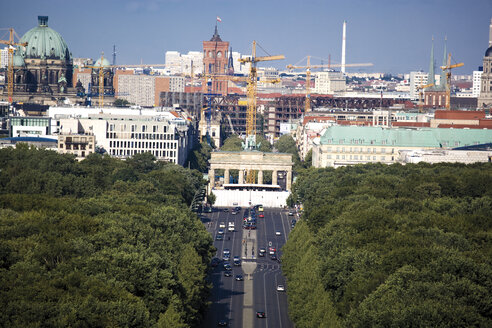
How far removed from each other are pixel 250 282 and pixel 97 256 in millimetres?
38929

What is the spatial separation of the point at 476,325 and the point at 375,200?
5678cm

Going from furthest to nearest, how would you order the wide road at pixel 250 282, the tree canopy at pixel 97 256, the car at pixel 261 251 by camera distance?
the car at pixel 261 251, the wide road at pixel 250 282, the tree canopy at pixel 97 256

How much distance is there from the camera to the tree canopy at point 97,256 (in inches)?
2731

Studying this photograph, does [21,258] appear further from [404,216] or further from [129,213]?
[404,216]

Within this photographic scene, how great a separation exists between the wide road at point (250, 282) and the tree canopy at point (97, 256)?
12.6 feet

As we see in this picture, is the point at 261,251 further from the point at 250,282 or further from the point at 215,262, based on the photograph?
the point at 250,282

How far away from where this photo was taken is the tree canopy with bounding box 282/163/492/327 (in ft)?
237

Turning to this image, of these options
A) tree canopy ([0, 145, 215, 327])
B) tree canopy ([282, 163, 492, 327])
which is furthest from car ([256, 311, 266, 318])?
tree canopy ([0, 145, 215, 327])

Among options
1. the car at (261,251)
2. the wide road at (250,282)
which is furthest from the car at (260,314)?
the car at (261,251)

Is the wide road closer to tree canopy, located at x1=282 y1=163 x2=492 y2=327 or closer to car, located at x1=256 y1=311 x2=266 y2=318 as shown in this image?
car, located at x1=256 y1=311 x2=266 y2=318

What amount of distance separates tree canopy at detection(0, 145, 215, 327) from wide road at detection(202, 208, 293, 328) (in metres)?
3.83

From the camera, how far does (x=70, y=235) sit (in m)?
91.1

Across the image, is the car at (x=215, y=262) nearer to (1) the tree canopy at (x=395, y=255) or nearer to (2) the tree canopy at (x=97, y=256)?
(2) the tree canopy at (x=97, y=256)

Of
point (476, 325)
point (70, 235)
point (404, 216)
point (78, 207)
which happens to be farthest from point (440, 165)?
point (476, 325)
